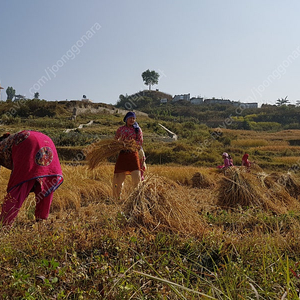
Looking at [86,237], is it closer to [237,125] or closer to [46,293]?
[46,293]

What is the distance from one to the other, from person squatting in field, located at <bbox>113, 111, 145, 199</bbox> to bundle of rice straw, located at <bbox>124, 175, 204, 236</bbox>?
117cm

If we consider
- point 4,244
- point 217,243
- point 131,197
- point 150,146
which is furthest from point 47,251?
point 150,146

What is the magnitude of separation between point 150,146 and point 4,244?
54.1ft

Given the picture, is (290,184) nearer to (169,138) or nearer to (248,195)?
(248,195)

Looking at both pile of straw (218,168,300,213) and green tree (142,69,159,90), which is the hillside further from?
green tree (142,69,159,90)

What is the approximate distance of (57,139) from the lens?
19.5 metres

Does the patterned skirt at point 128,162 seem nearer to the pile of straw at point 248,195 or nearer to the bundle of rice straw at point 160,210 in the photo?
the bundle of rice straw at point 160,210

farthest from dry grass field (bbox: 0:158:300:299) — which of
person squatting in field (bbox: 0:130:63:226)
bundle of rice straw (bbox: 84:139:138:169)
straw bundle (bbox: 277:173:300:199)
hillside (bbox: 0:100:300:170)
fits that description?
hillside (bbox: 0:100:300:170)

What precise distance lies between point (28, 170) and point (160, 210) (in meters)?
1.35

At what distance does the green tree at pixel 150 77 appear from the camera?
80625mm

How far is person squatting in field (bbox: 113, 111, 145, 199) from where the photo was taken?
183 inches

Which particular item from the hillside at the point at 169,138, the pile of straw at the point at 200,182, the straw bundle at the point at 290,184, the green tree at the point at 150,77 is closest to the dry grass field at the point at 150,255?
the straw bundle at the point at 290,184

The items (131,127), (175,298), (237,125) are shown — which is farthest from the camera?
(237,125)

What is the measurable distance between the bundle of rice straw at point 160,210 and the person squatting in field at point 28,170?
2.75 ft
